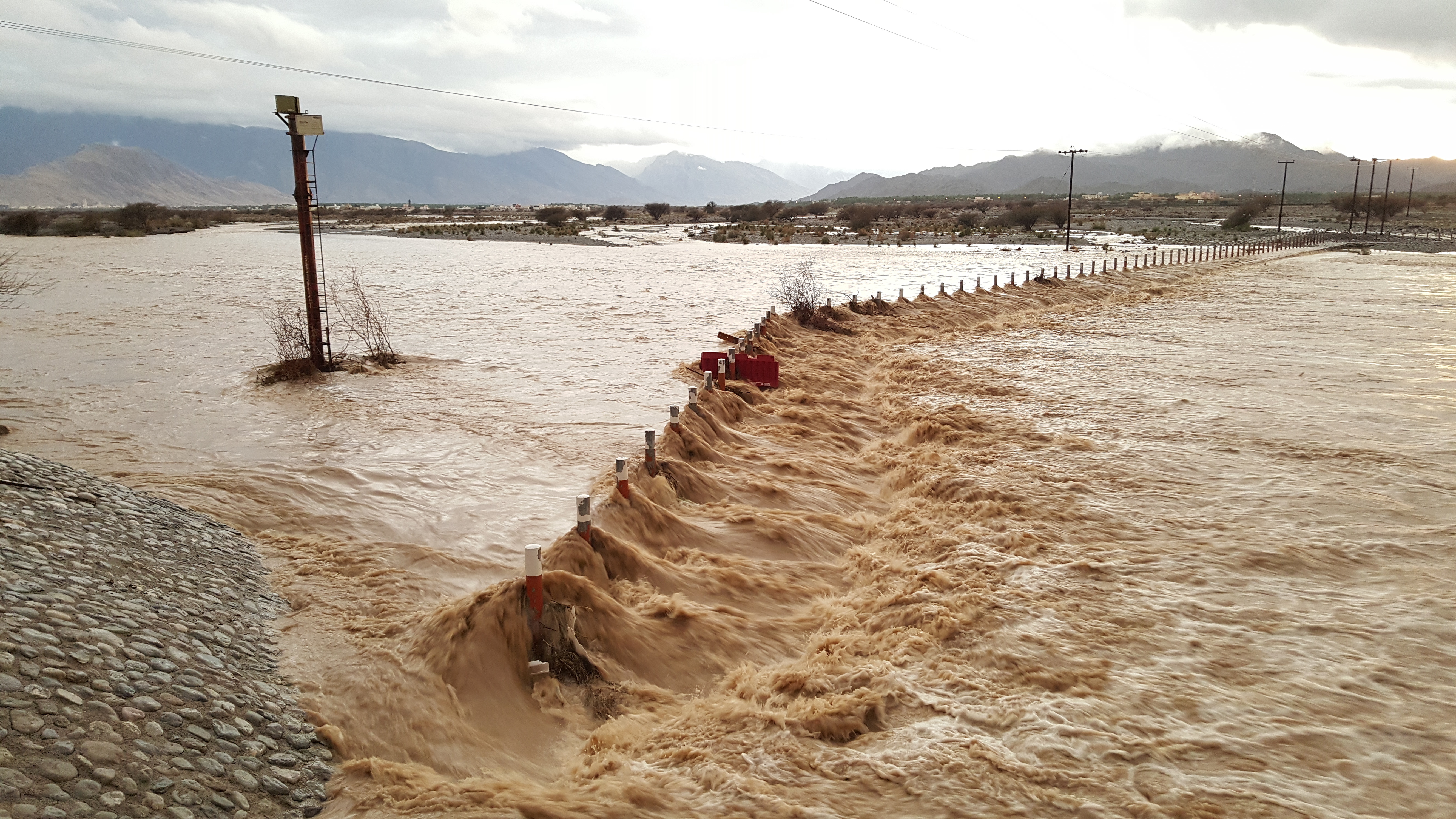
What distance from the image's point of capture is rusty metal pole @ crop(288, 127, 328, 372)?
14695mm

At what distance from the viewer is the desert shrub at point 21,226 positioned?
196ft

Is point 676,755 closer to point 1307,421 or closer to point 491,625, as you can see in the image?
point 491,625

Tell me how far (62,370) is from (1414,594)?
20.0 metres

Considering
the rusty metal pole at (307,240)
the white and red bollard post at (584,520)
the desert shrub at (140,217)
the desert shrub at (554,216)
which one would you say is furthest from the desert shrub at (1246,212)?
Answer: the desert shrub at (140,217)

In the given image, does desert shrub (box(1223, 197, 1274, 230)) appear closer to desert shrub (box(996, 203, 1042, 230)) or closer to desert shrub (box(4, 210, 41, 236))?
desert shrub (box(996, 203, 1042, 230))

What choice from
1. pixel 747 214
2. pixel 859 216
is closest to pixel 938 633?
pixel 859 216

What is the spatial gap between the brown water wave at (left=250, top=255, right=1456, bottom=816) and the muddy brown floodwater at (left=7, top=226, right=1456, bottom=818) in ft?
0.09

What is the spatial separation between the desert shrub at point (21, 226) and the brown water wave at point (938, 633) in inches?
2590

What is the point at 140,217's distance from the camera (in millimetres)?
71938

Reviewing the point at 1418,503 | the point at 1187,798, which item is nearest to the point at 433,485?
the point at 1187,798

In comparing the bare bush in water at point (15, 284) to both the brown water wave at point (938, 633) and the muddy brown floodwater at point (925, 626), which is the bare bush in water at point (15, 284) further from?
the brown water wave at point (938, 633)

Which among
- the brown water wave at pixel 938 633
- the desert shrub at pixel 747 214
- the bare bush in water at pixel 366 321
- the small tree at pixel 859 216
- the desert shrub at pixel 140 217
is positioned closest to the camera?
the brown water wave at pixel 938 633

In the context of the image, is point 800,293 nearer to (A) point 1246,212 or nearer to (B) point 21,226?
(B) point 21,226

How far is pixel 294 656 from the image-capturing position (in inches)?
235
